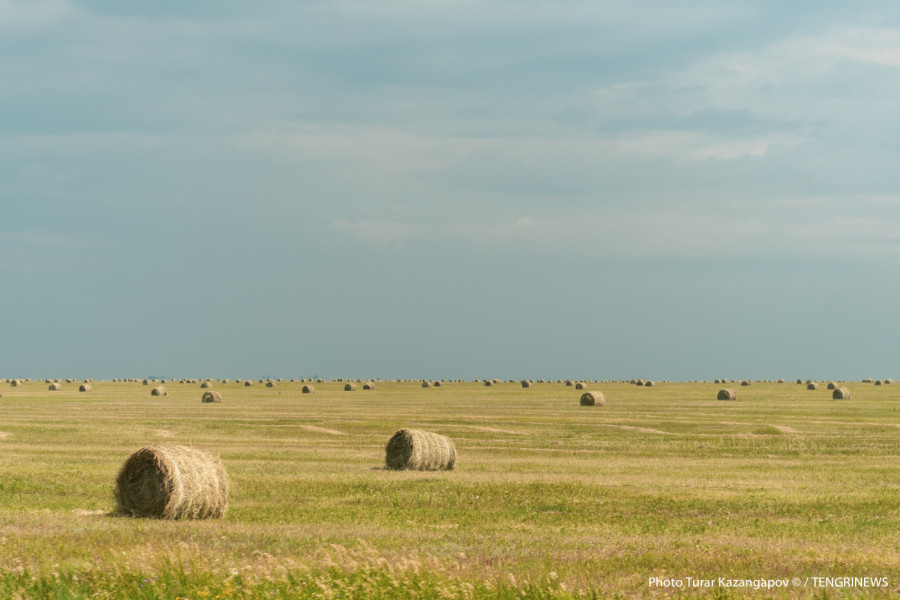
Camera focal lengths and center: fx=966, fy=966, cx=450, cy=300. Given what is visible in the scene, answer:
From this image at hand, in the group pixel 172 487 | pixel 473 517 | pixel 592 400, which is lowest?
pixel 473 517

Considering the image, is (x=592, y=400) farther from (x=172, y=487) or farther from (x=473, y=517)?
(x=172, y=487)

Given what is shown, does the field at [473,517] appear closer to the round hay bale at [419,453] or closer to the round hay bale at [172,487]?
the round hay bale at [172,487]

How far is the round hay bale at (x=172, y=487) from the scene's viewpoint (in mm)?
21719

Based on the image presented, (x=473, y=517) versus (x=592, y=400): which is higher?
(x=592, y=400)

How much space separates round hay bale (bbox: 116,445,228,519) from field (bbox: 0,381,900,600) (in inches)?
19.6

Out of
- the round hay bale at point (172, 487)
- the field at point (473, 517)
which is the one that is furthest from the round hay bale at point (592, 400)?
the round hay bale at point (172, 487)

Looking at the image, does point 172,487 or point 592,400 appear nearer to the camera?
point 172,487

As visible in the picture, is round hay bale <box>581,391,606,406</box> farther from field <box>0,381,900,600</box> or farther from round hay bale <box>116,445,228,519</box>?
round hay bale <box>116,445,228,519</box>

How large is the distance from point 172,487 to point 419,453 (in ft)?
39.2

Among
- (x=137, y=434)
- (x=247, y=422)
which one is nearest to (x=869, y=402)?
(x=247, y=422)

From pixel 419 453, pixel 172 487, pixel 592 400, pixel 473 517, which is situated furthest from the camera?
pixel 592 400

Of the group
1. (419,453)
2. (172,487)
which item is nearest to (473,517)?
(172,487)

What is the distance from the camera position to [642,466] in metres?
33.4

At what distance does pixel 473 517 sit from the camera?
22016 millimetres
